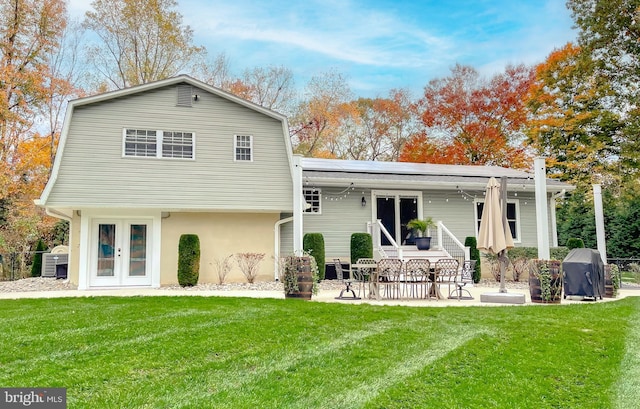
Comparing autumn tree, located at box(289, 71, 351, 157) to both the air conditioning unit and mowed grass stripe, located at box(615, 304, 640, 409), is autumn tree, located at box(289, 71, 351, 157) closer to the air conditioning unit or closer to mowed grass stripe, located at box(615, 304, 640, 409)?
the air conditioning unit

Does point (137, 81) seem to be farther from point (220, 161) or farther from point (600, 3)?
point (600, 3)

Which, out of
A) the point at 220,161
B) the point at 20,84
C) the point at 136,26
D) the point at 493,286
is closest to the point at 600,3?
the point at 493,286

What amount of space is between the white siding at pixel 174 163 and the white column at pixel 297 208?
2.41 meters

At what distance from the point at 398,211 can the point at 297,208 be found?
5.73 meters

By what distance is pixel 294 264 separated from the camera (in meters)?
8.80

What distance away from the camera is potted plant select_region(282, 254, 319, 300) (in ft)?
28.6

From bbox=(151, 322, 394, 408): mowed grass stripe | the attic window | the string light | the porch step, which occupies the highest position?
the attic window

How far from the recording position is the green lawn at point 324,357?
12.0 ft

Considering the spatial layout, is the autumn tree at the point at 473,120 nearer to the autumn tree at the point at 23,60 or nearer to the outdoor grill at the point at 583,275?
the outdoor grill at the point at 583,275

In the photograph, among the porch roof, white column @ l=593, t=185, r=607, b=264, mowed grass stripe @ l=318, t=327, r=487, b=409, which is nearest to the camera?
mowed grass stripe @ l=318, t=327, r=487, b=409

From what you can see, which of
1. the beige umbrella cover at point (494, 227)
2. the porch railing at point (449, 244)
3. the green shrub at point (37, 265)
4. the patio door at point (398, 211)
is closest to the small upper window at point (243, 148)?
the patio door at point (398, 211)

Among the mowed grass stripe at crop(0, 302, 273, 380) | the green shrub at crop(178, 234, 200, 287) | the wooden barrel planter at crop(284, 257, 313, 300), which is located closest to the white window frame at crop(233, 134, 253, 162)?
the green shrub at crop(178, 234, 200, 287)

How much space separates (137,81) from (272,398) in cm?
2174

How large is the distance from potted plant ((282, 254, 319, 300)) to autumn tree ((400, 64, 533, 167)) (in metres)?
17.7
